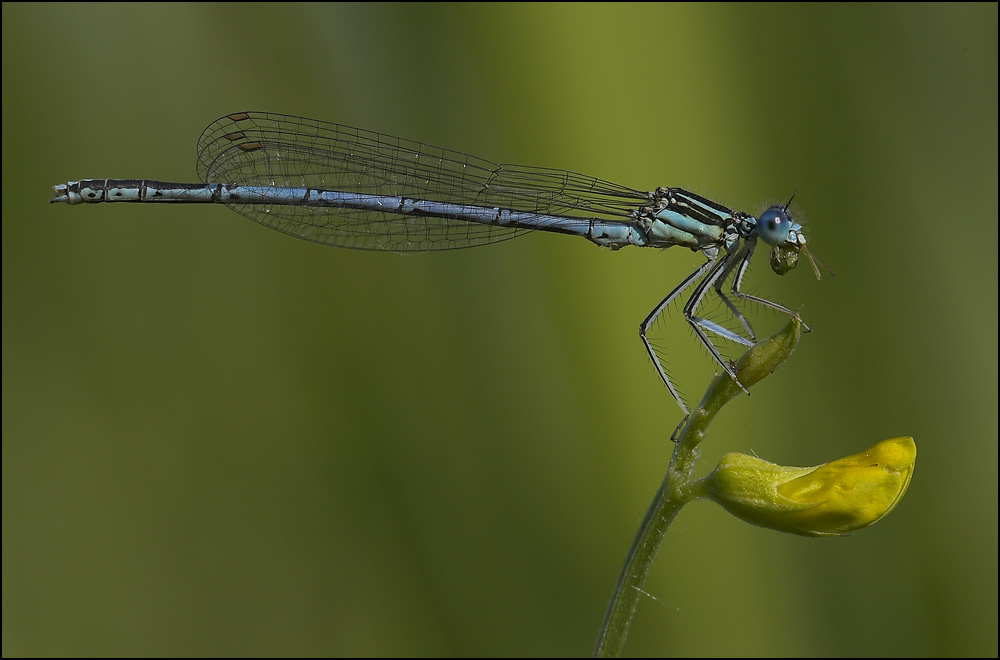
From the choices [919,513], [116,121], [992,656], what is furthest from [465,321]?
[992,656]

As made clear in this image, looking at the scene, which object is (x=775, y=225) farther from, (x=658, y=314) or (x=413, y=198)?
(x=413, y=198)

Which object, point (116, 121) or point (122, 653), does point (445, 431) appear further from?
point (116, 121)

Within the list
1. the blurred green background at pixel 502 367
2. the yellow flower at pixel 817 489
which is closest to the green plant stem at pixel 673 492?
the yellow flower at pixel 817 489

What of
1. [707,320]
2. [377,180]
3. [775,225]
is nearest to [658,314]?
[707,320]

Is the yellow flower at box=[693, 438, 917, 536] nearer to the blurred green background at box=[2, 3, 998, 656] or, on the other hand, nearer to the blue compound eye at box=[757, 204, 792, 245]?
the blue compound eye at box=[757, 204, 792, 245]

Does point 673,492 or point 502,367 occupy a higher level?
point 502,367
